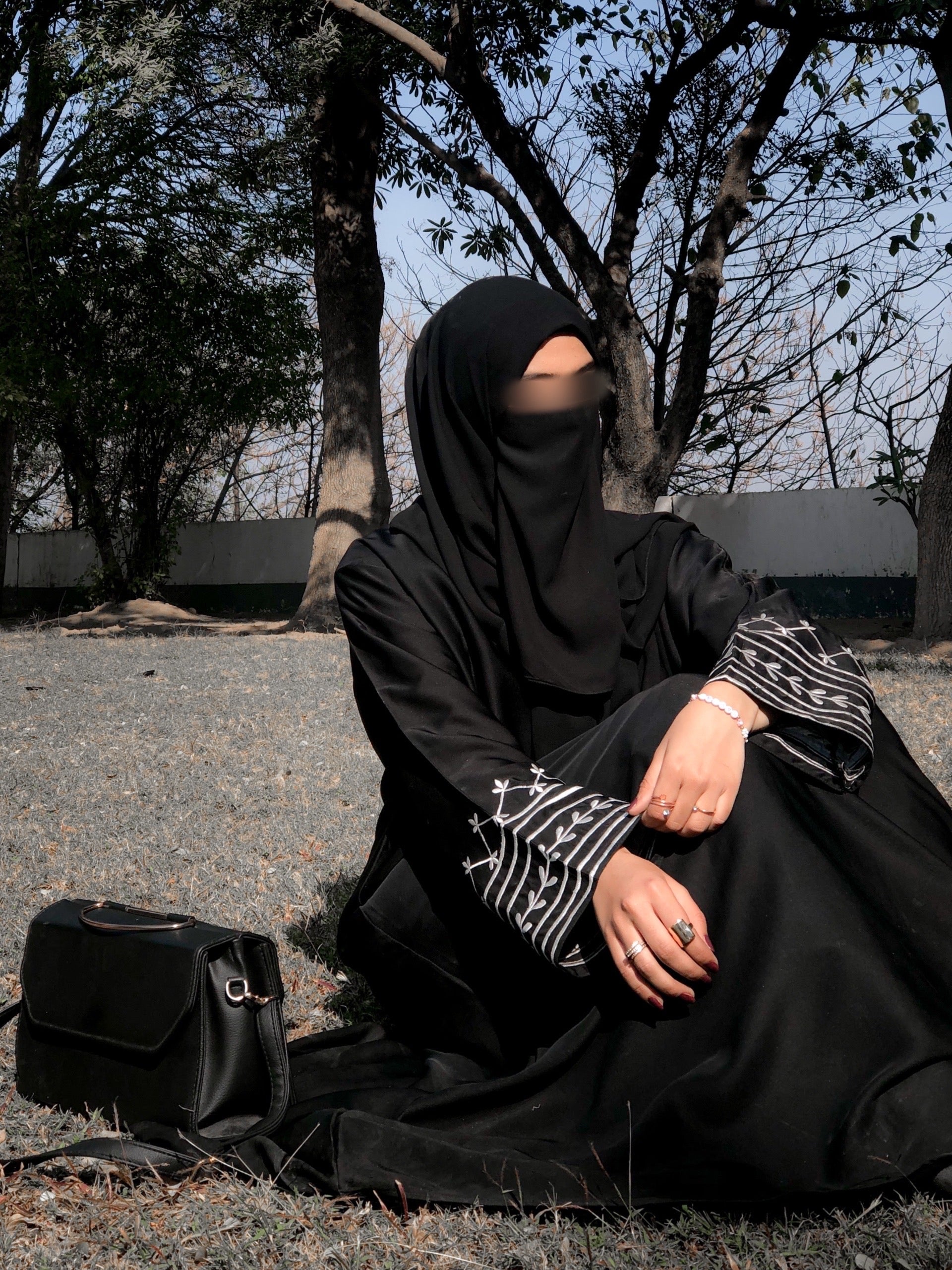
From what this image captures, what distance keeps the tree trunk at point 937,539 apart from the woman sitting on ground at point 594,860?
22.4 ft

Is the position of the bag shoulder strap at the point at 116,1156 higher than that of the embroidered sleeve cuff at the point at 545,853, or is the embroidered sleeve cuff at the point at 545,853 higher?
the embroidered sleeve cuff at the point at 545,853

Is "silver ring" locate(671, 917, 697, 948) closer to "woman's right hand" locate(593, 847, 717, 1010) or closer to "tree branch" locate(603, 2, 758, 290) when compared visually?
"woman's right hand" locate(593, 847, 717, 1010)

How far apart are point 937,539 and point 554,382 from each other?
23.4 feet

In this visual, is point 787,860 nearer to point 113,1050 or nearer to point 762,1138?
point 762,1138

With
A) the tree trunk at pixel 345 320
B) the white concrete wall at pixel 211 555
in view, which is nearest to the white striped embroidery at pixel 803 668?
the tree trunk at pixel 345 320

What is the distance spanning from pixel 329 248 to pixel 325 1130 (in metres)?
9.40

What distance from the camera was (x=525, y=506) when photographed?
1.75m

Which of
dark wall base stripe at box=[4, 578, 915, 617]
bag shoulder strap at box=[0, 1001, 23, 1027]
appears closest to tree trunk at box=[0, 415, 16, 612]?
dark wall base stripe at box=[4, 578, 915, 617]

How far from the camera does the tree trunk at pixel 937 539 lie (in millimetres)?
7906

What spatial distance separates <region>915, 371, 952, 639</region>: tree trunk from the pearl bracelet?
7.13 m

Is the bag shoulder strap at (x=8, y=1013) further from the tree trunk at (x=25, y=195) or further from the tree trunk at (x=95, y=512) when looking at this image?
the tree trunk at (x=95, y=512)

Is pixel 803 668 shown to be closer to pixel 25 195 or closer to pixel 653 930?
pixel 653 930

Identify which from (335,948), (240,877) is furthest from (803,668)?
(240,877)

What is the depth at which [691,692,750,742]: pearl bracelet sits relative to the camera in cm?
152
